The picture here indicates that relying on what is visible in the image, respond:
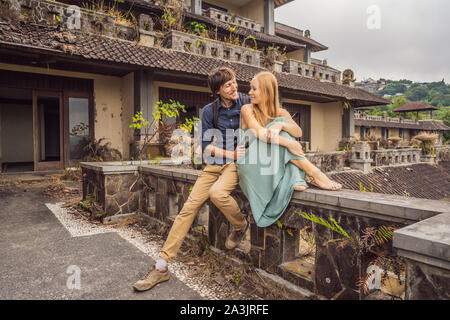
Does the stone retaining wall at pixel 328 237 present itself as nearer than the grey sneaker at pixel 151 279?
Yes

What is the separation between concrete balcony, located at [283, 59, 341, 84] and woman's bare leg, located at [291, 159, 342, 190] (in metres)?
11.2

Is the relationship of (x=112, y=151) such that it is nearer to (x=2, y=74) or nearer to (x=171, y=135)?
(x=171, y=135)

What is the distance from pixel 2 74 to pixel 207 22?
Answer: 827 cm

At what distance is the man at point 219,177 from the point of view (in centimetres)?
253

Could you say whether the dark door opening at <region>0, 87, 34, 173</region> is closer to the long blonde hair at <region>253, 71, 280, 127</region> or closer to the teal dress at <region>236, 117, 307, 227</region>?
the long blonde hair at <region>253, 71, 280, 127</region>

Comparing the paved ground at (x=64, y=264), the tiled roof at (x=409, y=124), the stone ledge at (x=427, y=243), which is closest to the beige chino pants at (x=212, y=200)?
the paved ground at (x=64, y=264)

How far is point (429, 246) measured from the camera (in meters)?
1.28

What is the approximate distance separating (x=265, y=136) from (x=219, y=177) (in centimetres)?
64

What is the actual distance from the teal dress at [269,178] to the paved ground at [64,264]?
914 mm

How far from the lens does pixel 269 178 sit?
229 cm

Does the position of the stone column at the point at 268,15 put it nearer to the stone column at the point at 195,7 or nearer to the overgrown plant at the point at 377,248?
the stone column at the point at 195,7
